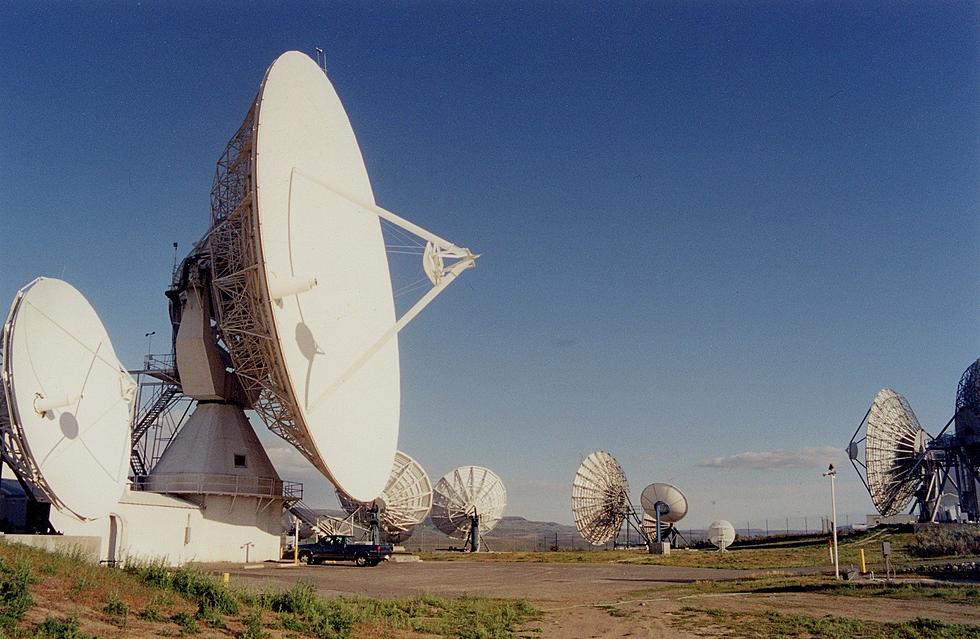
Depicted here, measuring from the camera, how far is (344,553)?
121ft

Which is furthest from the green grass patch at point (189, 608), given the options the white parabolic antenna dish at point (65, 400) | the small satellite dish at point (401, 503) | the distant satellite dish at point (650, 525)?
the distant satellite dish at point (650, 525)

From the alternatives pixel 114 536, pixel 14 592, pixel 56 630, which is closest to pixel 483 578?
pixel 114 536

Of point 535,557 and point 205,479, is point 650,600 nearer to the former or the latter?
point 205,479

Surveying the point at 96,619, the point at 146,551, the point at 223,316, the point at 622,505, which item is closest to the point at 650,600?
the point at 96,619

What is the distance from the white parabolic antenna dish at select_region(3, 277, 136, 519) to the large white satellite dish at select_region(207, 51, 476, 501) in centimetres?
482

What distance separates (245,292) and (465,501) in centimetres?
3465

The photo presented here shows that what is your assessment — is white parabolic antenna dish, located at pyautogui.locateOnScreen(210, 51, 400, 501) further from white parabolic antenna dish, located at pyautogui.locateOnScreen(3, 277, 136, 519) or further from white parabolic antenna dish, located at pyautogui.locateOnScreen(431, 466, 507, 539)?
white parabolic antenna dish, located at pyautogui.locateOnScreen(431, 466, 507, 539)

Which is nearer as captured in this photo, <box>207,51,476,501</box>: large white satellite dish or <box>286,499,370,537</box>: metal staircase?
<box>207,51,476,501</box>: large white satellite dish

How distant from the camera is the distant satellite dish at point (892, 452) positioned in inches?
2238

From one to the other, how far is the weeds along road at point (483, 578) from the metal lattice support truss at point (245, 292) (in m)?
4.52

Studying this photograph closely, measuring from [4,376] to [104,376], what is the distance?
6.01m

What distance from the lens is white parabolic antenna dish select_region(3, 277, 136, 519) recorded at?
68.1 feet

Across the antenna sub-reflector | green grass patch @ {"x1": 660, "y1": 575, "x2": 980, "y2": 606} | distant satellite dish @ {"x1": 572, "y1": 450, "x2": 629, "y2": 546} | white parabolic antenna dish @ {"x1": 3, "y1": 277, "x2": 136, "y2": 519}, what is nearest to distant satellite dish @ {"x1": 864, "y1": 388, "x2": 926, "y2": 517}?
distant satellite dish @ {"x1": 572, "y1": 450, "x2": 629, "y2": 546}

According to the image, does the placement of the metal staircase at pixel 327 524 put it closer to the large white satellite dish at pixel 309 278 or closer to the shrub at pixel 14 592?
the large white satellite dish at pixel 309 278
